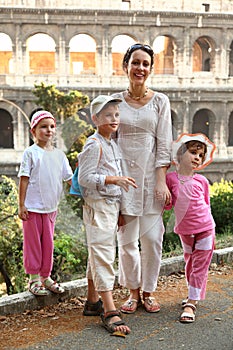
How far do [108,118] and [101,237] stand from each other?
0.73m

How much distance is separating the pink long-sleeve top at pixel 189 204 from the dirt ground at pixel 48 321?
754mm

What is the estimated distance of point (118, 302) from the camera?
345cm

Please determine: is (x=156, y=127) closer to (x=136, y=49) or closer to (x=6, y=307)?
(x=136, y=49)

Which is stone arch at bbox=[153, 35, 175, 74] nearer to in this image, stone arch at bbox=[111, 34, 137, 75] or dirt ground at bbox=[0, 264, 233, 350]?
stone arch at bbox=[111, 34, 137, 75]

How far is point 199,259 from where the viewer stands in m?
3.07

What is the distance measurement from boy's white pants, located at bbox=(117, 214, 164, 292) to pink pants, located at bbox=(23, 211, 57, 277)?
51 centimetres

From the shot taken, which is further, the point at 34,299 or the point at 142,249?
the point at 34,299

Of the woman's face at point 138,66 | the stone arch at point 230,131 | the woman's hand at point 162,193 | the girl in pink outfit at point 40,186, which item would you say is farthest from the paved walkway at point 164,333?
the stone arch at point 230,131

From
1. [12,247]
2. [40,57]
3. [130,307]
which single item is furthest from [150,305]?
[40,57]

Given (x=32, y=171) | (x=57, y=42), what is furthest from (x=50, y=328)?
(x=57, y=42)

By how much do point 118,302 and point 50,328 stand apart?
0.67 m

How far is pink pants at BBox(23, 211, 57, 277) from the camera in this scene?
3104 mm

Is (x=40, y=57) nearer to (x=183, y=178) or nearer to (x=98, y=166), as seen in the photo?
(x=183, y=178)

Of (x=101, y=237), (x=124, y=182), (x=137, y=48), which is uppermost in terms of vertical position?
(x=137, y=48)
